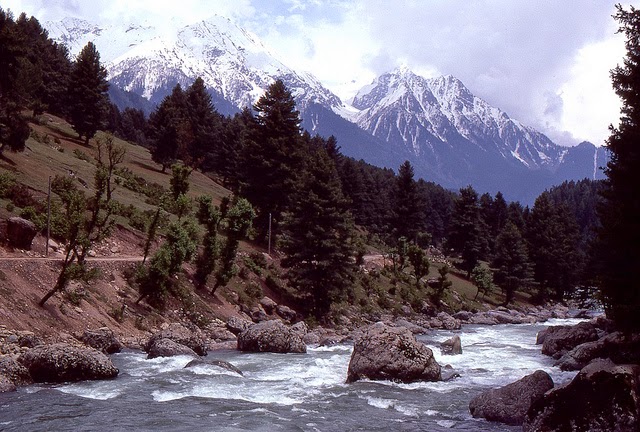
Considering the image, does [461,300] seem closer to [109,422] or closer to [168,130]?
[168,130]

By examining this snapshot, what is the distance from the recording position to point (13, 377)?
19266mm

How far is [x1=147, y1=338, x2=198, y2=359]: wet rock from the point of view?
25797mm

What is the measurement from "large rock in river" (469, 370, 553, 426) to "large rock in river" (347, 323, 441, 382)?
475 centimetres

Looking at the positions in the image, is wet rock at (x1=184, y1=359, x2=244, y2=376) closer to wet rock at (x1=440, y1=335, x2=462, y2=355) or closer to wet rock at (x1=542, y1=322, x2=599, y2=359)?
wet rock at (x1=440, y1=335, x2=462, y2=355)

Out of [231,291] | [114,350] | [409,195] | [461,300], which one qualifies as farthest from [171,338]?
[409,195]

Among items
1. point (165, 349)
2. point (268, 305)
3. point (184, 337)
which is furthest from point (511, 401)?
point (268, 305)

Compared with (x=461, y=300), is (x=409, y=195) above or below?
above

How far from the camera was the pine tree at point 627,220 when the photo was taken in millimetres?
18948

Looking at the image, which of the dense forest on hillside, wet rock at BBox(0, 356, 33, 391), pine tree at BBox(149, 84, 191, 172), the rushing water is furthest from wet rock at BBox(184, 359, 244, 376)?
pine tree at BBox(149, 84, 191, 172)

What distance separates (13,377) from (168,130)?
212ft

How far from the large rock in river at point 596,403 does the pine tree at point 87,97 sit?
74.2 meters

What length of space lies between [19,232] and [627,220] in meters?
30.7

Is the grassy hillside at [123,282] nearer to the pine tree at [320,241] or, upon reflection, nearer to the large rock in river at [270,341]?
the pine tree at [320,241]

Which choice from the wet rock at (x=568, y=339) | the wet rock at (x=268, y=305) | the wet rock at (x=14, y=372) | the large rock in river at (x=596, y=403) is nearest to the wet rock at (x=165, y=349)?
the wet rock at (x=14, y=372)
